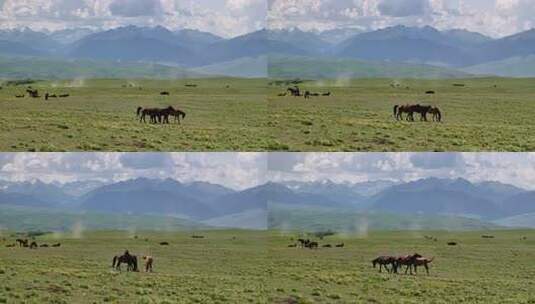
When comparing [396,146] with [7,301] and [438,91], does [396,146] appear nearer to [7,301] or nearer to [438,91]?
[438,91]

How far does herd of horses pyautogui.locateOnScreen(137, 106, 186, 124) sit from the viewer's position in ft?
32.6

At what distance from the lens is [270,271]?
9711 mm

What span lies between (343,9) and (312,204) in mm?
2228

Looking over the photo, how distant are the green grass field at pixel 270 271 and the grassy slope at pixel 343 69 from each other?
173cm

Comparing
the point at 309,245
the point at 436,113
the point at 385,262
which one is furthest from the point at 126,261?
the point at 436,113

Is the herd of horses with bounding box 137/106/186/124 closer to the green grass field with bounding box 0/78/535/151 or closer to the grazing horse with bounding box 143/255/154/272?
the green grass field with bounding box 0/78/535/151

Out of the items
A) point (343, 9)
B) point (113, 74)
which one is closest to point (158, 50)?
point (113, 74)

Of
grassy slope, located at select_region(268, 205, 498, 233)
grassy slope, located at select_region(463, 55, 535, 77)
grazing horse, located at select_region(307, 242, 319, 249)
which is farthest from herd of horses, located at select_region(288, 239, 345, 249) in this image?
grassy slope, located at select_region(463, 55, 535, 77)

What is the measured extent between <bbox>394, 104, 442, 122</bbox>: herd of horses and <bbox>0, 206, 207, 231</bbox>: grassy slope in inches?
97.0

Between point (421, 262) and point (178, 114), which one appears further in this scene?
point (178, 114)

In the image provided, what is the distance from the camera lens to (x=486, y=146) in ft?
31.8

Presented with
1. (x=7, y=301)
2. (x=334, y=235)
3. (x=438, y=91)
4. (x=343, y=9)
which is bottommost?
(x=7, y=301)

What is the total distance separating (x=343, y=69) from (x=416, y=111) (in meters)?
0.94

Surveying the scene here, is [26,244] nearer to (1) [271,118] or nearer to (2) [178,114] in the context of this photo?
(2) [178,114]
